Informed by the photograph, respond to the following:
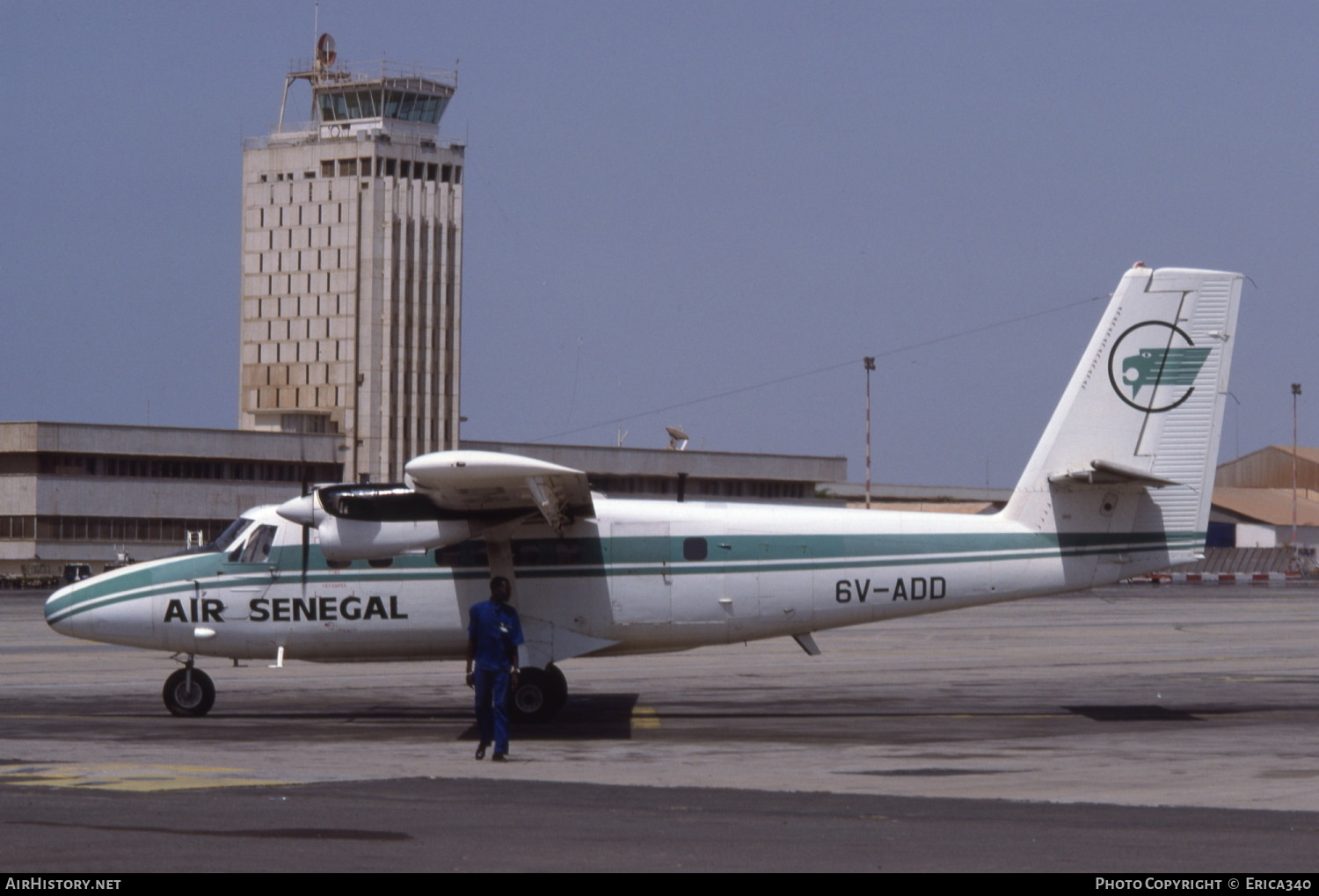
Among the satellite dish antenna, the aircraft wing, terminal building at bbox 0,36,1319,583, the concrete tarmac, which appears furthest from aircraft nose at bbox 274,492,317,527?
the satellite dish antenna

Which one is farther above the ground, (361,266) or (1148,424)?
(361,266)

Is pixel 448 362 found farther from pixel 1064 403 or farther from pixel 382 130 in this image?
pixel 1064 403

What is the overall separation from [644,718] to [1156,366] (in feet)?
26.7

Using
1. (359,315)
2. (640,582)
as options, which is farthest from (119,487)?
(640,582)

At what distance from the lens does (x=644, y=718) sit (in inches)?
869

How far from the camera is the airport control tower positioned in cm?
10831

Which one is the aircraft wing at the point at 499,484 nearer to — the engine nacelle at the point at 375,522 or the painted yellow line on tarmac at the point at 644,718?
the engine nacelle at the point at 375,522

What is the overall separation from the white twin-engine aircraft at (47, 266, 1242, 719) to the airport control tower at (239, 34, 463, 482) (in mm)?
84231

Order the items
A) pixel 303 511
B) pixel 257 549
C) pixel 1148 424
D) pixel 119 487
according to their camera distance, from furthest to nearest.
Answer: pixel 119 487 → pixel 257 549 → pixel 1148 424 → pixel 303 511

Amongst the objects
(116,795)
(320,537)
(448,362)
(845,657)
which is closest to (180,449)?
(448,362)

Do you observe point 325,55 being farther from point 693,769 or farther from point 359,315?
point 693,769

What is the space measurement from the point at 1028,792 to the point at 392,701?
41.7 ft

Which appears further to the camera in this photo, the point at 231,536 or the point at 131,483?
the point at 131,483

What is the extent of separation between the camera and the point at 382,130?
353 feet
